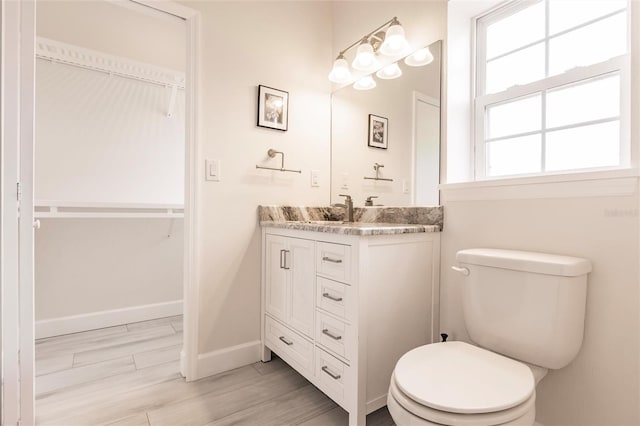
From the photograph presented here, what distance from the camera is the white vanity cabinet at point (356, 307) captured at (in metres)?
1.26

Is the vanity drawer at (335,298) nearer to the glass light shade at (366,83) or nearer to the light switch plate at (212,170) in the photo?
the light switch plate at (212,170)

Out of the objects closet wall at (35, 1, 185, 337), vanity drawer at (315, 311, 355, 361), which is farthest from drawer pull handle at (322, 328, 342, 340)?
closet wall at (35, 1, 185, 337)

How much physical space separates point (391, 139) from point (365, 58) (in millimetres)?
510

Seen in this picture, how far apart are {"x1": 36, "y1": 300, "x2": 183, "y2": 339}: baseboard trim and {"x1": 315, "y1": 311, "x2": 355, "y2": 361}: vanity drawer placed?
5.99 ft

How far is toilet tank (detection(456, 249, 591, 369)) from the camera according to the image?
1.05 metres

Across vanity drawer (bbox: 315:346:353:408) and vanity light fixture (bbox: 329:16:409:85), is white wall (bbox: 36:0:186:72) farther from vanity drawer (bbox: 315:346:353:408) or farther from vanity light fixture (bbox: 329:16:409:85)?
vanity drawer (bbox: 315:346:353:408)

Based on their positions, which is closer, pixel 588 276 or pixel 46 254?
pixel 588 276

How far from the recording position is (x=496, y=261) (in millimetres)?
1176

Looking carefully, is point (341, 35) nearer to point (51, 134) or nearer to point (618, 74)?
point (618, 74)

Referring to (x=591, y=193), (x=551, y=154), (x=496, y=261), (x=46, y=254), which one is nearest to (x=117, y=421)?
(x=46, y=254)

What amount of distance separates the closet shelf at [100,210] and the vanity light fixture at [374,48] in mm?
1589

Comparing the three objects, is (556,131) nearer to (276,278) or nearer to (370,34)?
(370,34)

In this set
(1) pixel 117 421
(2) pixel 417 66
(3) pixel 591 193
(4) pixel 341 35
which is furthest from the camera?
(4) pixel 341 35

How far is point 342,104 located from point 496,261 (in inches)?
59.0
